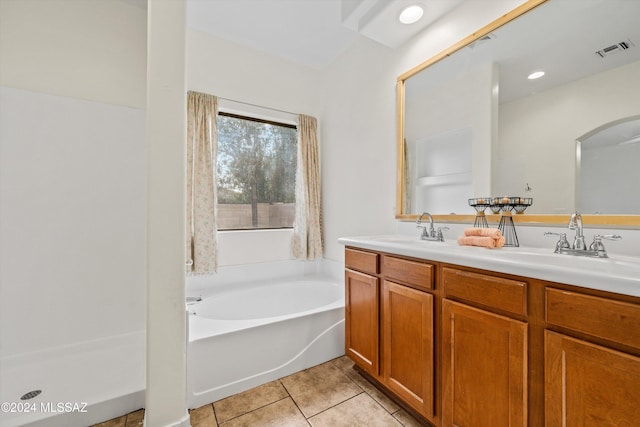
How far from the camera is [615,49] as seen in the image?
3.71ft

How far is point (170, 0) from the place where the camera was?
123 centimetres

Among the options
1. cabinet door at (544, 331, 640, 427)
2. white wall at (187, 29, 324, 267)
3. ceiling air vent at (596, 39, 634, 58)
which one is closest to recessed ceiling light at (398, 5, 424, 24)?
ceiling air vent at (596, 39, 634, 58)

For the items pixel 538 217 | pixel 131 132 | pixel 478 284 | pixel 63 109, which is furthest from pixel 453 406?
pixel 63 109

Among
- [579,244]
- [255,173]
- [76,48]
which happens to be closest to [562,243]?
[579,244]

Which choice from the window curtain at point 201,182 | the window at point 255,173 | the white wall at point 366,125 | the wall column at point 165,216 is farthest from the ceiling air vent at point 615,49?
the window curtain at point 201,182

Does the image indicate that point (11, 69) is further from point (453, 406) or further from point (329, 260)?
point (453, 406)

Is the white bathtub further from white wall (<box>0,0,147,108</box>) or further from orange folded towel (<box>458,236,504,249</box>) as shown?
white wall (<box>0,0,147,108</box>)

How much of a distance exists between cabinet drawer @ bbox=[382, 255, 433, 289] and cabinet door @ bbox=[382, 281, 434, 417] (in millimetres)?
43

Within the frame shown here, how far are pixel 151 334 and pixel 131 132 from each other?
1.72 metres

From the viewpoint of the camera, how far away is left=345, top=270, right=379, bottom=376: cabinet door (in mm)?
1579

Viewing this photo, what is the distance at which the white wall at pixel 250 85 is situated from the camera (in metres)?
2.38

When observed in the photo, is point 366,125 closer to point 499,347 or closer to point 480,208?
point 480,208

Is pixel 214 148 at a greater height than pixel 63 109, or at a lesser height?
lesser

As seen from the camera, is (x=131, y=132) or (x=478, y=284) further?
(x=131, y=132)
